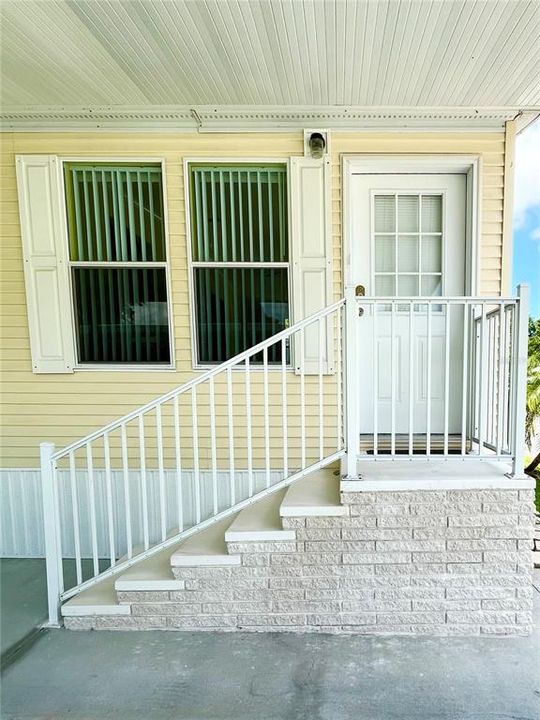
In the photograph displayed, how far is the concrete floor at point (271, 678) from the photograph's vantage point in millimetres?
1750

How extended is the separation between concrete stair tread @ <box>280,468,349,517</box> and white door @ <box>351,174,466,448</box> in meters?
0.83

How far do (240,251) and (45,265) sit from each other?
1.56 metres

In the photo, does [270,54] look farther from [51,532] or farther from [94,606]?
[94,606]

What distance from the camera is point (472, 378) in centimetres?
309

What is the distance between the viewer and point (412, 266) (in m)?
3.25

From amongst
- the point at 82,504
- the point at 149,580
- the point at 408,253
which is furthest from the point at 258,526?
the point at 408,253

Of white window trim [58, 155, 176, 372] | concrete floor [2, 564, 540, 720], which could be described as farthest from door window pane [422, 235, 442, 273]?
concrete floor [2, 564, 540, 720]

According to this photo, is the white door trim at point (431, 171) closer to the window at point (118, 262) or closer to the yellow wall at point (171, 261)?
the yellow wall at point (171, 261)

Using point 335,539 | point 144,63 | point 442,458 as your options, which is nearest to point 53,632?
point 335,539

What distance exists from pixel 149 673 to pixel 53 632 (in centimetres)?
74

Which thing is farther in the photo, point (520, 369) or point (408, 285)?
point (408, 285)

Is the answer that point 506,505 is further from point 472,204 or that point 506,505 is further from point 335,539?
point 472,204

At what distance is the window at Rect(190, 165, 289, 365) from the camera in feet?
10.4

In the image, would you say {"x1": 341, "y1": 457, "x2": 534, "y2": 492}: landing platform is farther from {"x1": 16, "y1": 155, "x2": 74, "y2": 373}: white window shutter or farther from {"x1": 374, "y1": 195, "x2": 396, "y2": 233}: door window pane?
{"x1": 16, "y1": 155, "x2": 74, "y2": 373}: white window shutter
